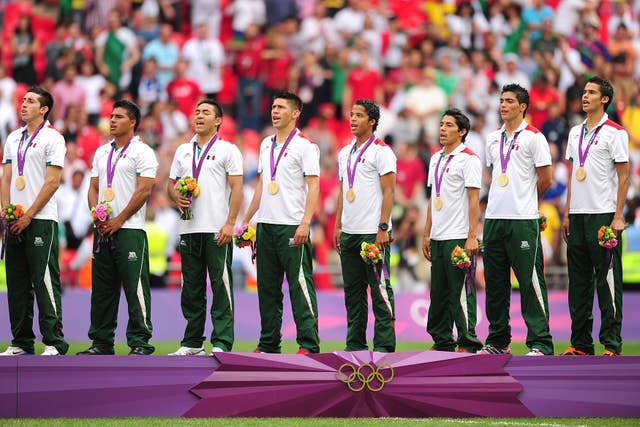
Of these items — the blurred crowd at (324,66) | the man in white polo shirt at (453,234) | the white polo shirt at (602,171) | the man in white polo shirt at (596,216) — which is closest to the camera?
the man in white polo shirt at (596,216)

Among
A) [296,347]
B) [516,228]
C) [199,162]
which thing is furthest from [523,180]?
[296,347]

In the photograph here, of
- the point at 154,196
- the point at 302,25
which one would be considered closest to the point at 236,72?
the point at 302,25

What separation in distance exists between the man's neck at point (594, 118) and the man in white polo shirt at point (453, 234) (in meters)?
1.05

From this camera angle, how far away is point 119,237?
1057 centimetres

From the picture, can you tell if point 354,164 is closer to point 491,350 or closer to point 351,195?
point 351,195

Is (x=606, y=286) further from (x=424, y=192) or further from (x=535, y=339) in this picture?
(x=424, y=192)

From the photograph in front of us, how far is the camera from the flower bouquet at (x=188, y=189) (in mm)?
10609

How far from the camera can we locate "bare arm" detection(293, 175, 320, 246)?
10609mm

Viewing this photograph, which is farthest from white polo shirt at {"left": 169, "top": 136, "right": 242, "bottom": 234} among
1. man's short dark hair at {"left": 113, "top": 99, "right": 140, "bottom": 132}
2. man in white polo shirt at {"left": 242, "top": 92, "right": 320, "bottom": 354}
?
man's short dark hair at {"left": 113, "top": 99, "right": 140, "bottom": 132}

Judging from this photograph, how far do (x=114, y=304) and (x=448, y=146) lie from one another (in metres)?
3.39

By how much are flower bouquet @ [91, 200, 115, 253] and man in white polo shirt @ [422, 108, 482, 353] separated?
9.68 ft

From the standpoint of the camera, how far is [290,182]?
10836 mm


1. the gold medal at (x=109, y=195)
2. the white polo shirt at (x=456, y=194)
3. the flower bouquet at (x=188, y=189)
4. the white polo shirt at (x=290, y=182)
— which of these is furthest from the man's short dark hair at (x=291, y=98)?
the gold medal at (x=109, y=195)

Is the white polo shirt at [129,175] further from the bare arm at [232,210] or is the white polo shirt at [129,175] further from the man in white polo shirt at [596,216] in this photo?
the man in white polo shirt at [596,216]
